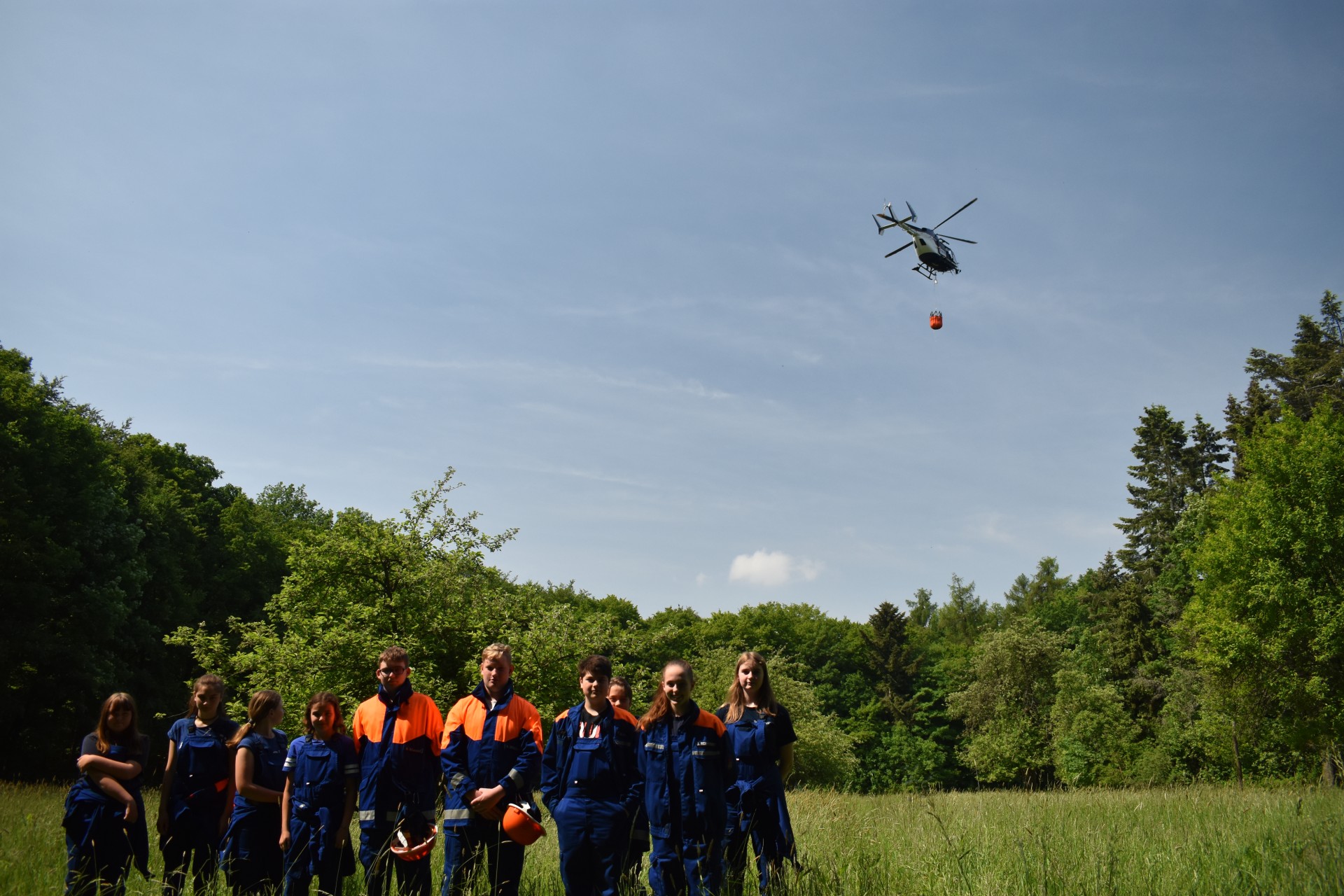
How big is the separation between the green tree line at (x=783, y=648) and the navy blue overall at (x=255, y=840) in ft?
22.3

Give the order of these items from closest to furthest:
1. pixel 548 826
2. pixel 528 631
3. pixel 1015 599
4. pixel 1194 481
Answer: pixel 548 826 < pixel 528 631 < pixel 1194 481 < pixel 1015 599

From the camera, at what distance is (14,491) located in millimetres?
25125

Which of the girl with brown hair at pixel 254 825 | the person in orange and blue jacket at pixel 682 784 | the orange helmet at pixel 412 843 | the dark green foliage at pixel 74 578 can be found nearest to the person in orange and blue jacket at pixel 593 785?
the person in orange and blue jacket at pixel 682 784

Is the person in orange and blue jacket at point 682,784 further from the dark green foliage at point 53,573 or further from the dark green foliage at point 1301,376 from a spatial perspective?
the dark green foliage at point 1301,376

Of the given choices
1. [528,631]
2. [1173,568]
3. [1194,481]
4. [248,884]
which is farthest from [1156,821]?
[1194,481]

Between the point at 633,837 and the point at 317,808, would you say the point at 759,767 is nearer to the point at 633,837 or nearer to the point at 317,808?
the point at 633,837

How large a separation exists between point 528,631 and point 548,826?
7855 millimetres

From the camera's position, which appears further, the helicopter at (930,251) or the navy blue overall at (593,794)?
the helicopter at (930,251)

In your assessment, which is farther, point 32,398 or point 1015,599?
point 1015,599

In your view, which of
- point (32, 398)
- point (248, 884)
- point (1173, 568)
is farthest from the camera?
point (1173, 568)

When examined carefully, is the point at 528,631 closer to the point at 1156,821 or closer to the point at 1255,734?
the point at 1156,821

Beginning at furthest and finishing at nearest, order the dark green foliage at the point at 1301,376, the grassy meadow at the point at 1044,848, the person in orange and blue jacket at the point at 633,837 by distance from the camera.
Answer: the dark green foliage at the point at 1301,376, the person in orange and blue jacket at the point at 633,837, the grassy meadow at the point at 1044,848

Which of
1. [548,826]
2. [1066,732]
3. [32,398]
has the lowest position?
[1066,732]

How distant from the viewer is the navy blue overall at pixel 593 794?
552 centimetres
